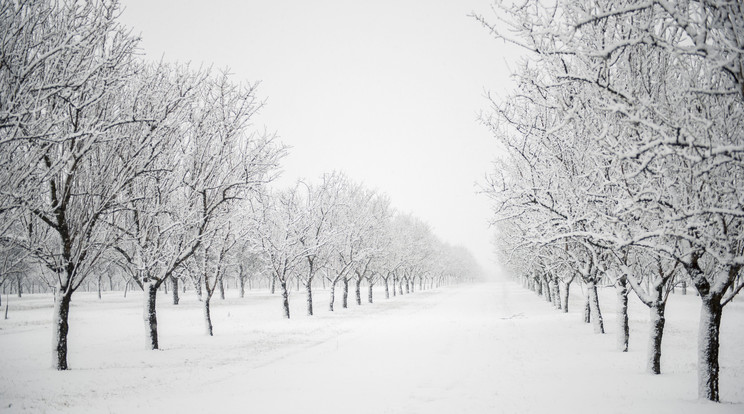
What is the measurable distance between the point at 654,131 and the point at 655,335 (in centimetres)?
652

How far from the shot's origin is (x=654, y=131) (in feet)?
23.3

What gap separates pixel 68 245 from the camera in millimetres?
11820

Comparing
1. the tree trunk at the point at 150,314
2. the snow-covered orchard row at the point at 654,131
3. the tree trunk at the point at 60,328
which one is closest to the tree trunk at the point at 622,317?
the snow-covered orchard row at the point at 654,131

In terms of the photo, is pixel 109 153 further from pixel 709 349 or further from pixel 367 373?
pixel 709 349

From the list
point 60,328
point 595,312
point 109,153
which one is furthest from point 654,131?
point 60,328

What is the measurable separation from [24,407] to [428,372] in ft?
31.9

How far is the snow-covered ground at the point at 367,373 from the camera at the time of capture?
343 inches

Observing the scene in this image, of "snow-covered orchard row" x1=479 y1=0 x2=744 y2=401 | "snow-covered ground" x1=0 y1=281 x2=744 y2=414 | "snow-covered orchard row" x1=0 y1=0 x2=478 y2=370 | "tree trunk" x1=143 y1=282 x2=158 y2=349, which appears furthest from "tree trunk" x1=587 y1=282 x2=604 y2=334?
"tree trunk" x1=143 y1=282 x2=158 y2=349

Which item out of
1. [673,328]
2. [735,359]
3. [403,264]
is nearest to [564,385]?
[735,359]

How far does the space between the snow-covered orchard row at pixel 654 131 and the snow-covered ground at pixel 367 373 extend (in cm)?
203

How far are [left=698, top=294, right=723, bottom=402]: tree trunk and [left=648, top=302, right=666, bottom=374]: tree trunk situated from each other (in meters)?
2.64

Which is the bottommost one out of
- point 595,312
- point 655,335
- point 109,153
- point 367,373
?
point 595,312

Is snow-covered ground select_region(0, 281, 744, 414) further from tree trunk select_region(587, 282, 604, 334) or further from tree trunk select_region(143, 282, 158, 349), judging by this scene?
tree trunk select_region(587, 282, 604, 334)

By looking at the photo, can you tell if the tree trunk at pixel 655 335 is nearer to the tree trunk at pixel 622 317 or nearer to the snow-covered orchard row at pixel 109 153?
the tree trunk at pixel 622 317
